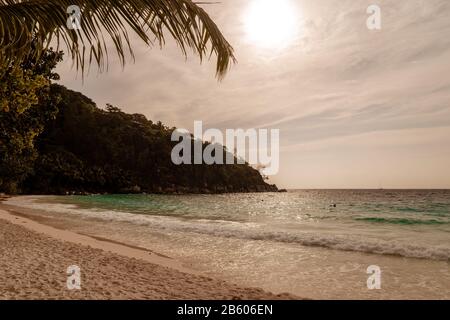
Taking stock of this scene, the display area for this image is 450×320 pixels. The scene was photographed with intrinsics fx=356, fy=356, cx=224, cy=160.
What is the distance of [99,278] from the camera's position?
6707 mm

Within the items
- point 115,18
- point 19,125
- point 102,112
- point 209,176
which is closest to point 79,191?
point 102,112

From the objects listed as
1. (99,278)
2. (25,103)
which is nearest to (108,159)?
(25,103)

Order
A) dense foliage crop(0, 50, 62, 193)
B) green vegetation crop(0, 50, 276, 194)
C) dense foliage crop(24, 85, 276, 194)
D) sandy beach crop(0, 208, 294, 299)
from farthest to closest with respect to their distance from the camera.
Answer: dense foliage crop(24, 85, 276, 194) < green vegetation crop(0, 50, 276, 194) < dense foliage crop(0, 50, 62, 193) < sandy beach crop(0, 208, 294, 299)

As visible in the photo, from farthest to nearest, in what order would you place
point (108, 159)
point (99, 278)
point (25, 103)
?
point (108, 159) < point (25, 103) < point (99, 278)

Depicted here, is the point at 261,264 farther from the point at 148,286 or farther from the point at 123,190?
the point at 123,190

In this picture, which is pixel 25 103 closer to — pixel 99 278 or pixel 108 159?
pixel 99 278

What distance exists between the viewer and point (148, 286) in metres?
6.39

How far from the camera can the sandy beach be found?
5699mm

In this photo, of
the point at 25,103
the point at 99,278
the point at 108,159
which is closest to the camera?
the point at 99,278

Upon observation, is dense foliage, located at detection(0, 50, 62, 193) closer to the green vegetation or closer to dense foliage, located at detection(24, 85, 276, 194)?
the green vegetation

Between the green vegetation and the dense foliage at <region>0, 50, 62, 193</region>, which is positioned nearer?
the dense foliage at <region>0, 50, 62, 193</region>

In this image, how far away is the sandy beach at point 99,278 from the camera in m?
5.70

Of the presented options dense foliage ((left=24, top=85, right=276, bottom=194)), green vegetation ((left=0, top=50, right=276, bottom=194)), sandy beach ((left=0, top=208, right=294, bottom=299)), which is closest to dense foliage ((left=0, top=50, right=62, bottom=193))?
sandy beach ((left=0, top=208, right=294, bottom=299))

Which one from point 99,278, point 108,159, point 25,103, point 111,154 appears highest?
point 111,154
